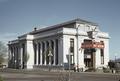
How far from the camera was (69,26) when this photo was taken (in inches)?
4188

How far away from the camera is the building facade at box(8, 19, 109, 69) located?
96125mm

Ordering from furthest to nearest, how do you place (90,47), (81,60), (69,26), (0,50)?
(69,26), (81,60), (90,47), (0,50)

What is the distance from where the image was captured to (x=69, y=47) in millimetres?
97062

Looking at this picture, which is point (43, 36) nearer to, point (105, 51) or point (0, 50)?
point (105, 51)

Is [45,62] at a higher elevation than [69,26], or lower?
lower

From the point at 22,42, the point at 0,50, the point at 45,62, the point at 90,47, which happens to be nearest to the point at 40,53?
the point at 45,62

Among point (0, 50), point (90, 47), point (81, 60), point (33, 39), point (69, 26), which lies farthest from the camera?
point (33, 39)

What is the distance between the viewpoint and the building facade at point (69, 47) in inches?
3784

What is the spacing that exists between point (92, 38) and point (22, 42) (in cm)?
3725

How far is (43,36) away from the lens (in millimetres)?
109125

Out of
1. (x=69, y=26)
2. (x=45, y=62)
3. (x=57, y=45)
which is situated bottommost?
(x=45, y=62)

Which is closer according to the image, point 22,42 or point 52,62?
point 52,62

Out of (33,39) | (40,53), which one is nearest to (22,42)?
(33,39)

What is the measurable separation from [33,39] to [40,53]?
394 inches
